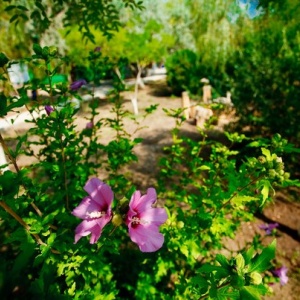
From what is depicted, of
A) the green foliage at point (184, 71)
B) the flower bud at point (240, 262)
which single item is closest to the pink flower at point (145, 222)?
the flower bud at point (240, 262)

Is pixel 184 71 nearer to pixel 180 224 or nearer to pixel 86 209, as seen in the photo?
pixel 180 224

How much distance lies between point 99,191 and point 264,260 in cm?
74

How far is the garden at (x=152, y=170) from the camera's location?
45.3 inches

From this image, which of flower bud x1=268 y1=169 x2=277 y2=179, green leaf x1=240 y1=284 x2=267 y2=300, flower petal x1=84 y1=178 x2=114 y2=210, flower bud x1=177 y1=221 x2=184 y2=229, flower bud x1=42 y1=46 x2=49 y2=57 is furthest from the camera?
flower bud x1=177 y1=221 x2=184 y2=229

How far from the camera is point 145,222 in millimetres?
1103

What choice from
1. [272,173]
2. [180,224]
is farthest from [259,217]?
[272,173]

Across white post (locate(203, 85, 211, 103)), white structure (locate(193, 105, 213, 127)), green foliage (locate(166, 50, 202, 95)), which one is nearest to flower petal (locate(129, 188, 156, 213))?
white structure (locate(193, 105, 213, 127))

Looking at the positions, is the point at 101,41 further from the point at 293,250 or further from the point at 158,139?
the point at 293,250

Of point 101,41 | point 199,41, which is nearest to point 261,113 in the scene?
point 101,41

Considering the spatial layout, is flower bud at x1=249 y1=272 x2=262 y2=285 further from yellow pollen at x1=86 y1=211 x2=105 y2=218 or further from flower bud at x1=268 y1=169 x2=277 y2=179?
yellow pollen at x1=86 y1=211 x2=105 y2=218

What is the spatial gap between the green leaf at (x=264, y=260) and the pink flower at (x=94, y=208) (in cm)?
61

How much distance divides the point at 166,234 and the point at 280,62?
219 inches

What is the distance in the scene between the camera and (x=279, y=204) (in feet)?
17.2

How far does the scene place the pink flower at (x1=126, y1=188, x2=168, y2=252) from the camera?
1062 millimetres
